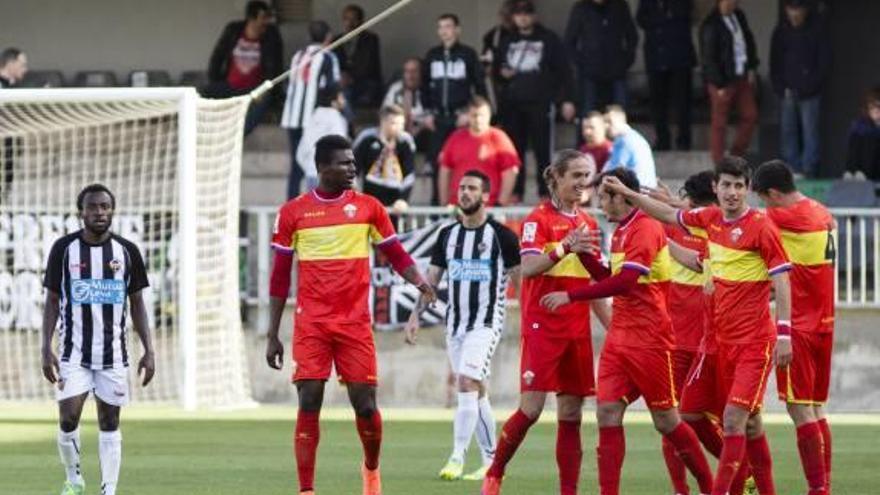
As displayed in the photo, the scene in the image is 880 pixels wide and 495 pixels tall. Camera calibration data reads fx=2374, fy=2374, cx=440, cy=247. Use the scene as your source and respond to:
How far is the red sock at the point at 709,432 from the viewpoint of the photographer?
45.3 ft

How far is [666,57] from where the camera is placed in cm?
2616

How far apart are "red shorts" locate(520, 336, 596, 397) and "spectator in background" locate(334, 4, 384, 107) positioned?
13.5 meters

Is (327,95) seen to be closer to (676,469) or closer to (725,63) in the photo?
(725,63)


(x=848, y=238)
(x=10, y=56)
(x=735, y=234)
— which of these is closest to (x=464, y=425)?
(x=735, y=234)

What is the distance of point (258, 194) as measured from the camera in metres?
27.5

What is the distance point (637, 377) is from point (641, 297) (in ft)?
1.45

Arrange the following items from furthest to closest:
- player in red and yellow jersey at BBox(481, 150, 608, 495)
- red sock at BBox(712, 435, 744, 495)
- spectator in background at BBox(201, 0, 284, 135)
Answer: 1. spectator in background at BBox(201, 0, 284, 135)
2. player in red and yellow jersey at BBox(481, 150, 608, 495)
3. red sock at BBox(712, 435, 744, 495)

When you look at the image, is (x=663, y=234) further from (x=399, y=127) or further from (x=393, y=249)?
(x=399, y=127)

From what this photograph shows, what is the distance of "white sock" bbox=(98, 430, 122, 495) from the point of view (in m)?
13.7

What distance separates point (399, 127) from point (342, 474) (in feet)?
26.9

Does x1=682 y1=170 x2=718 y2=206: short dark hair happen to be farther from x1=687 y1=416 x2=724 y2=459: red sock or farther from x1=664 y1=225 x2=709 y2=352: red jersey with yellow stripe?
x1=687 y1=416 x2=724 y2=459: red sock

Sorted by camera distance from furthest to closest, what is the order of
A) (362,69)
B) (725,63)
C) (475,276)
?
1. (362,69)
2. (725,63)
3. (475,276)

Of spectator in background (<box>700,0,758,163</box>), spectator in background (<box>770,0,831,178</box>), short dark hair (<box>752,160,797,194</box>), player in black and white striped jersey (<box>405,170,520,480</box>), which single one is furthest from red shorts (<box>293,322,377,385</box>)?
spectator in background (<box>770,0,831,178</box>)

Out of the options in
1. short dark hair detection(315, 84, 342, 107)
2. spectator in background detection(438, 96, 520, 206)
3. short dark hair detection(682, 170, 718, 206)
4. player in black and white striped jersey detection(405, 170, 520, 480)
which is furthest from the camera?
short dark hair detection(315, 84, 342, 107)
